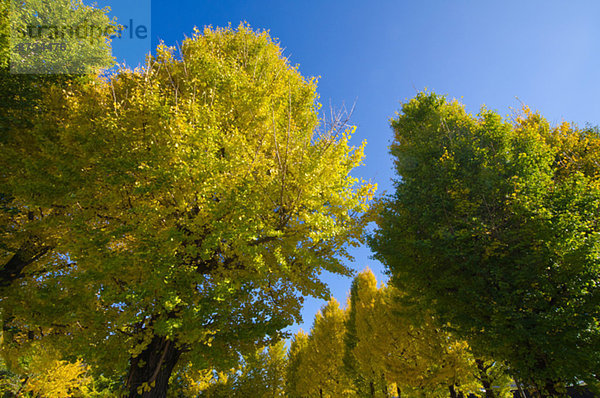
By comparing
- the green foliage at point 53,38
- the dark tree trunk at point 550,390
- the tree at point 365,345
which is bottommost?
the dark tree trunk at point 550,390

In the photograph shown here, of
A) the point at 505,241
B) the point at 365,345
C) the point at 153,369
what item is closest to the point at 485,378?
the point at 365,345

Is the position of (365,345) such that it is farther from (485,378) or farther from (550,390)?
(550,390)

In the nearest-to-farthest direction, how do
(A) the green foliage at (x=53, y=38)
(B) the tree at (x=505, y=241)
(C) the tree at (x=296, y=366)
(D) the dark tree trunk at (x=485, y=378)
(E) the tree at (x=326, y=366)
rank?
(B) the tree at (x=505, y=241), (A) the green foliage at (x=53, y=38), (D) the dark tree trunk at (x=485, y=378), (E) the tree at (x=326, y=366), (C) the tree at (x=296, y=366)

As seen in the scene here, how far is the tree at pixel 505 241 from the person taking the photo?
19.8ft

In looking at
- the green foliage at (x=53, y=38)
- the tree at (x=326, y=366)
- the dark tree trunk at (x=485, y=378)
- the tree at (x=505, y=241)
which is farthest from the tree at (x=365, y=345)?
the green foliage at (x=53, y=38)

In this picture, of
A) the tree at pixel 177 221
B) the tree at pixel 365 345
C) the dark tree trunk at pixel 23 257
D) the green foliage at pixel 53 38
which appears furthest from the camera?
the tree at pixel 365 345

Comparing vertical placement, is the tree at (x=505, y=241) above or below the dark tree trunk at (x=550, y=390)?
above

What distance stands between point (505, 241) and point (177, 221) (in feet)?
30.0

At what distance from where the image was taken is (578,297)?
20.6 ft

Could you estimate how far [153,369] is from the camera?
18.8ft

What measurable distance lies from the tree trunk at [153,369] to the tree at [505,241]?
7.21 m

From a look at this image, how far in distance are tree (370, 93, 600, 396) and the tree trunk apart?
284 inches

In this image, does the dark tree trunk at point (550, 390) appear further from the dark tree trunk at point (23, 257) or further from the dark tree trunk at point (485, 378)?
the dark tree trunk at point (23, 257)

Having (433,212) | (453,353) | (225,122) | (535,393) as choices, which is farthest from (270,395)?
(225,122)
